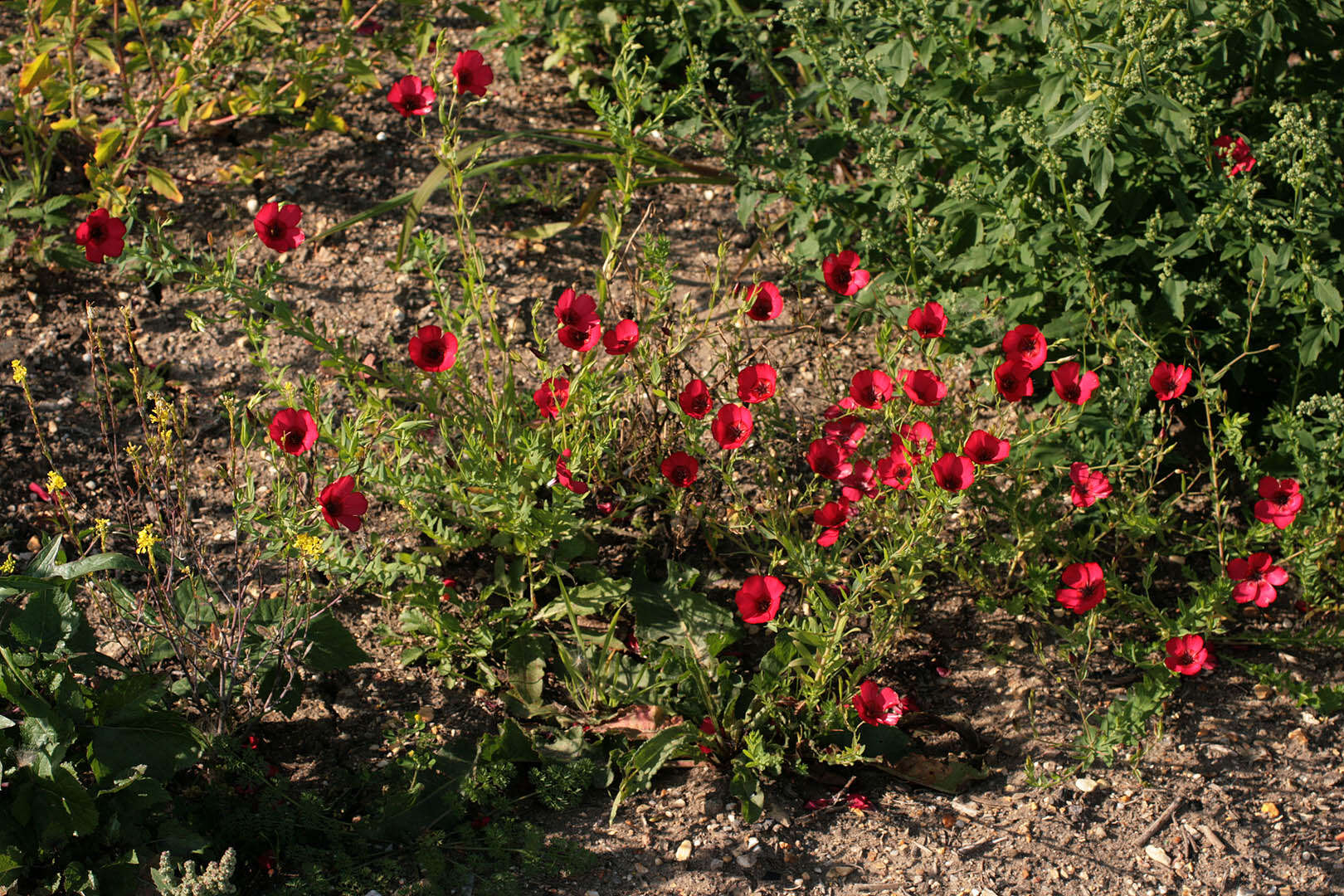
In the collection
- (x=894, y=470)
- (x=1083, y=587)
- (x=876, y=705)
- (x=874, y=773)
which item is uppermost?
(x=894, y=470)

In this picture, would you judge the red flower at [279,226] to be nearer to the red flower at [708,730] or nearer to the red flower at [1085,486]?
the red flower at [708,730]

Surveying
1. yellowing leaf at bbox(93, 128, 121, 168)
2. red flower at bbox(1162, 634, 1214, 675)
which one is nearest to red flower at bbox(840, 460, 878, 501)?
red flower at bbox(1162, 634, 1214, 675)

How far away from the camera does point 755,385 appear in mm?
2518

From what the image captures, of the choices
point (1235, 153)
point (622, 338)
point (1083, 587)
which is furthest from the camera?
point (1235, 153)

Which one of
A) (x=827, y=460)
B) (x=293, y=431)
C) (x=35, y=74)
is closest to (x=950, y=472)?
(x=827, y=460)

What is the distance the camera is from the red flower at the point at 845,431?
2.71 metres

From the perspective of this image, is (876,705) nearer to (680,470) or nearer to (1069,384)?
(680,470)

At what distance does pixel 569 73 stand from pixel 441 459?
1971 mm

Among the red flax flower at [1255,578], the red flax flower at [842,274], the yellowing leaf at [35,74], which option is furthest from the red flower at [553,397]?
the yellowing leaf at [35,74]

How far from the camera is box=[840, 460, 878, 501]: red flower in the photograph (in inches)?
101

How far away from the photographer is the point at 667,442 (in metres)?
2.92

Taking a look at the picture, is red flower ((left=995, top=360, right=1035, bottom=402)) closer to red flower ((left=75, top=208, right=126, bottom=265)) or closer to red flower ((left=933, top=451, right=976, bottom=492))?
red flower ((left=933, top=451, right=976, bottom=492))

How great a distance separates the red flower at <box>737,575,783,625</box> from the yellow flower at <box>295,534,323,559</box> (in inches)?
33.5

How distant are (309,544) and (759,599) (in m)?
0.92
